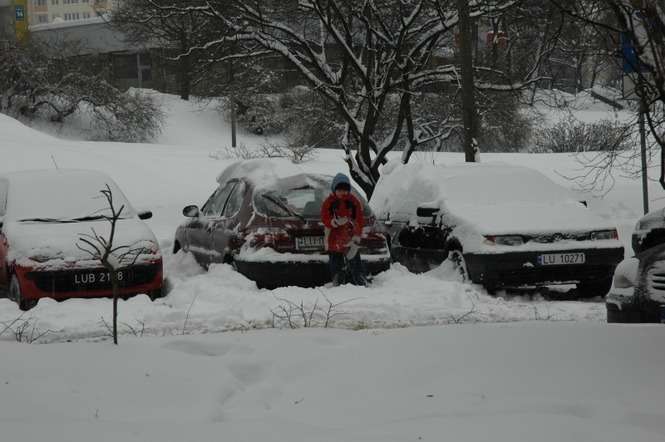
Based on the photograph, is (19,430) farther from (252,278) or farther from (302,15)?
(302,15)

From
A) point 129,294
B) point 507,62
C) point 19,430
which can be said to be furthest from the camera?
point 507,62

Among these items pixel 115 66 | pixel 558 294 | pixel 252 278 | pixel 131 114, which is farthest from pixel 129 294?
pixel 115 66

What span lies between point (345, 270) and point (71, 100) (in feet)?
121

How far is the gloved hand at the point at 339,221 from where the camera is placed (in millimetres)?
10586

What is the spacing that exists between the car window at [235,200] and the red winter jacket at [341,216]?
43.2 inches

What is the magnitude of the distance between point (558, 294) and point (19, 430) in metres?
7.96

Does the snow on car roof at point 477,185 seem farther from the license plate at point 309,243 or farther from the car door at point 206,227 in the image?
the car door at point 206,227

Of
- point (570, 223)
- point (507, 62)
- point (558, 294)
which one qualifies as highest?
point (507, 62)

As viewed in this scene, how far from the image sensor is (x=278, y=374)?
5.37 meters

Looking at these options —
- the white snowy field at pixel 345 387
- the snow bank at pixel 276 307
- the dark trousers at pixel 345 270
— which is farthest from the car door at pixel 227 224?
the white snowy field at pixel 345 387

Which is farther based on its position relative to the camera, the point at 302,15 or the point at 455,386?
the point at 302,15

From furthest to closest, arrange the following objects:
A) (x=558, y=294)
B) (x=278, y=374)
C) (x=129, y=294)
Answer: (x=558, y=294), (x=129, y=294), (x=278, y=374)

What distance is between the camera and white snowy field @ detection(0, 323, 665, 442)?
4.45 m

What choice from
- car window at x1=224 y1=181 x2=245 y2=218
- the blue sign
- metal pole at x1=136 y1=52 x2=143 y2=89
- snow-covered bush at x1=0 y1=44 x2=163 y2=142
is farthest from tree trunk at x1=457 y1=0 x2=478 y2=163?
the blue sign
